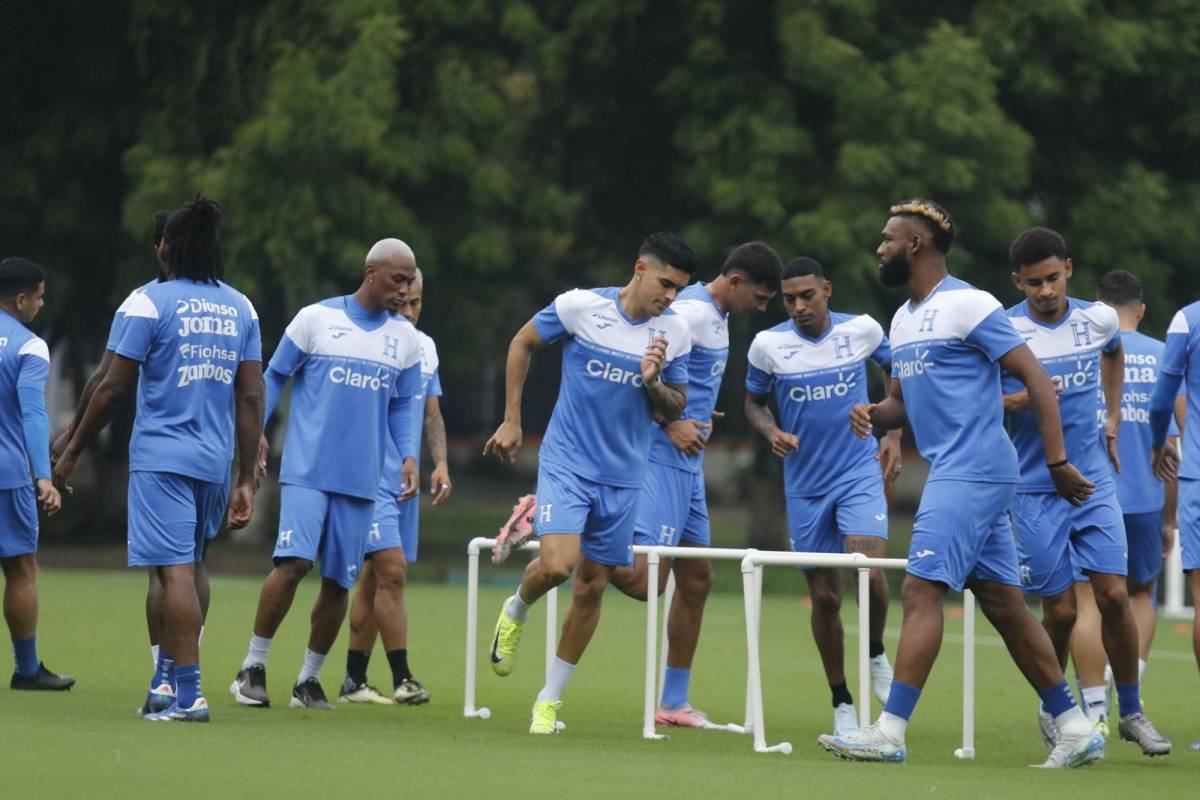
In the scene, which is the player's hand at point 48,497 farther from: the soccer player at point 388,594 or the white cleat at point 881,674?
the white cleat at point 881,674

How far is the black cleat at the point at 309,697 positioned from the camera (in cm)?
1155

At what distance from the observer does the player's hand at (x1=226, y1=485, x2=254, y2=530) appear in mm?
10195

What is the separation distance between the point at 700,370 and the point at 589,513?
1.76m

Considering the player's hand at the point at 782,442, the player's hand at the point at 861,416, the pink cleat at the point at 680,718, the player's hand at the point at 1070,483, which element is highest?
the player's hand at the point at 861,416

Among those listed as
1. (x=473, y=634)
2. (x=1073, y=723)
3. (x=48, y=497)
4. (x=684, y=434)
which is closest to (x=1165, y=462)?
(x=1073, y=723)

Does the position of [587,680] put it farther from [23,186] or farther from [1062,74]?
[23,186]

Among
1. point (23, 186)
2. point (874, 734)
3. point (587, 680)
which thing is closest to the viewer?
point (874, 734)

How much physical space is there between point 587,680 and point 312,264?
12.3 meters

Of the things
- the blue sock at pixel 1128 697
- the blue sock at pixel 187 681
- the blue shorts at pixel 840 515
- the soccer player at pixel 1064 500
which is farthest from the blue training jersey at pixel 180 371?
the blue sock at pixel 1128 697

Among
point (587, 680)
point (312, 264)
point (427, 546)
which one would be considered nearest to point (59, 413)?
point (427, 546)

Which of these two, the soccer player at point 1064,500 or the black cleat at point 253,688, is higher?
the soccer player at point 1064,500

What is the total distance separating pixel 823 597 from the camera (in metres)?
11.4

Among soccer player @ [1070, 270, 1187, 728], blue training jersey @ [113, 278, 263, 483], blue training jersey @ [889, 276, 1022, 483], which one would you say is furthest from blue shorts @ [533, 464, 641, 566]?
soccer player @ [1070, 270, 1187, 728]

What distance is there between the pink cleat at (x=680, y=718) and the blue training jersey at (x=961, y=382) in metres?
2.94
